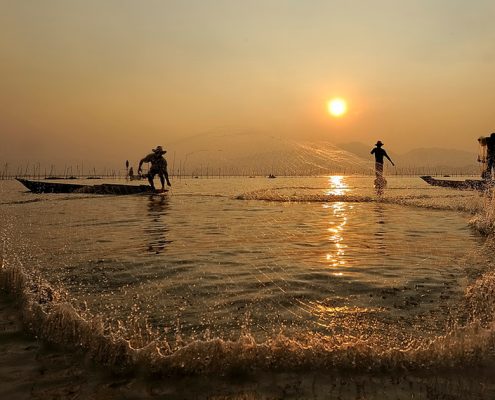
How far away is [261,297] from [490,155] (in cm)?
2762

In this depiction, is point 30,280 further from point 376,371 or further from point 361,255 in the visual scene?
point 361,255

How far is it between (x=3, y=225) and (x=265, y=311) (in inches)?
466

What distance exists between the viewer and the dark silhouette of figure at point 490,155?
2747 cm

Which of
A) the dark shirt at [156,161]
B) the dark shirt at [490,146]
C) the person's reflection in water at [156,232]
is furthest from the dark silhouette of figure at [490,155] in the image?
the dark shirt at [156,161]

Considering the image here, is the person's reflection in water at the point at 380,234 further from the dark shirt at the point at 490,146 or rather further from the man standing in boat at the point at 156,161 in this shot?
the man standing in boat at the point at 156,161

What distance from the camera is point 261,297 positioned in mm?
5562

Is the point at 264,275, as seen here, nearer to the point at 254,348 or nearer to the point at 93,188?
the point at 254,348

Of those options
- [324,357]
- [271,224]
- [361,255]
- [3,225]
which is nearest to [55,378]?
[324,357]

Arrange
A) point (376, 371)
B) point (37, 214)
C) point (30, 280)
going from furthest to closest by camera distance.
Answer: point (37, 214) < point (30, 280) < point (376, 371)

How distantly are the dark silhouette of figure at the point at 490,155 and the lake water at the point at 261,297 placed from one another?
62.6 feet

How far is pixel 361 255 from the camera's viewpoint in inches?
335

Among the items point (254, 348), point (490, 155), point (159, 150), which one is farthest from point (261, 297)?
point (490, 155)

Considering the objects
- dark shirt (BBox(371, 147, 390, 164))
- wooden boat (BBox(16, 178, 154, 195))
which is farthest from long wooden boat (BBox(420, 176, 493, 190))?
wooden boat (BBox(16, 178, 154, 195))

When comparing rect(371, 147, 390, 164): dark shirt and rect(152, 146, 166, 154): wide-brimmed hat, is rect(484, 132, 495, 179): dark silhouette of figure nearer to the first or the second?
rect(371, 147, 390, 164): dark shirt
